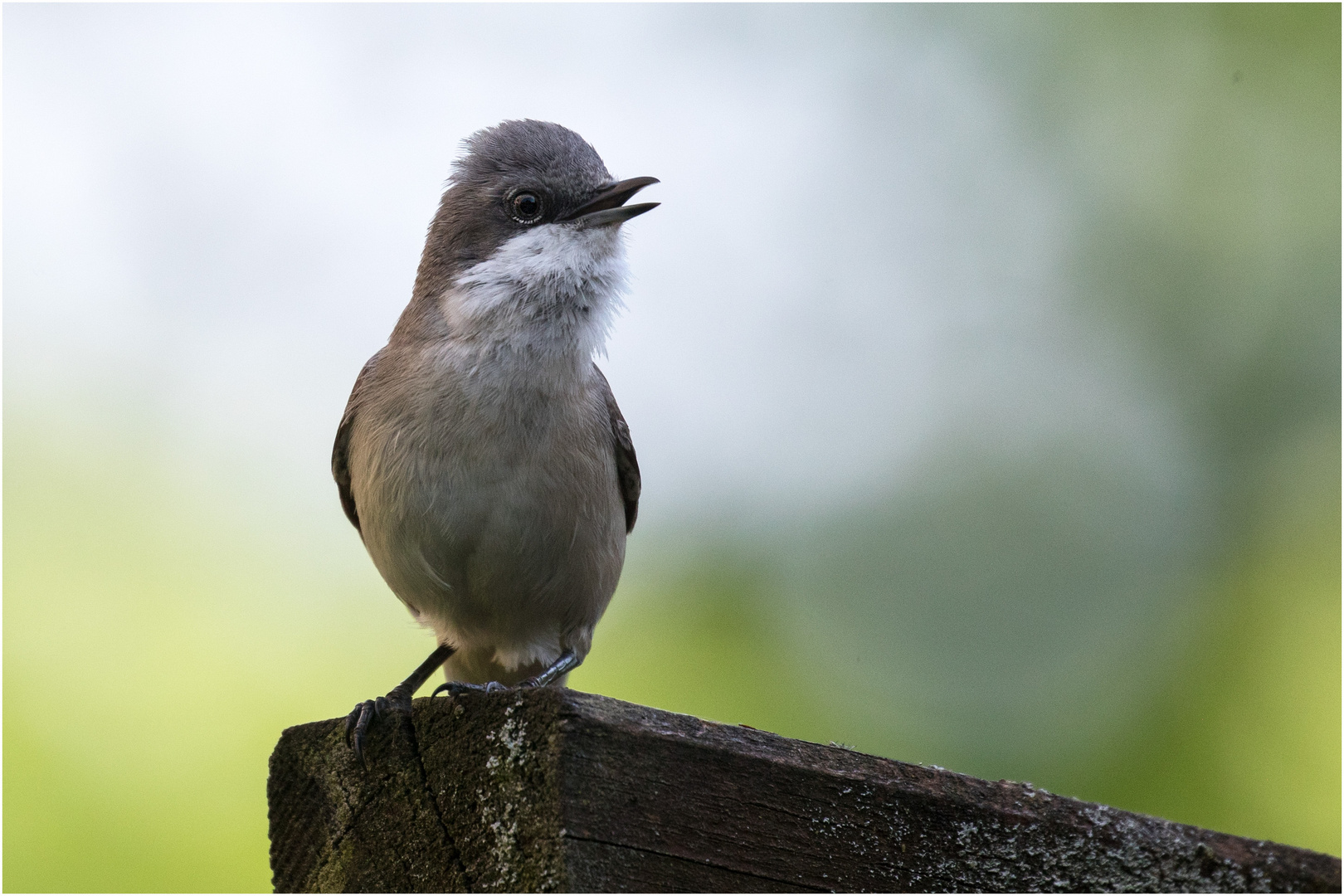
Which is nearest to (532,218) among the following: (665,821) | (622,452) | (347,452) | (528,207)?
(528,207)

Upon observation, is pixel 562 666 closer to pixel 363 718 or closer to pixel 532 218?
pixel 532 218

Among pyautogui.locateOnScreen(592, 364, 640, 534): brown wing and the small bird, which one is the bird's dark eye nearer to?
the small bird

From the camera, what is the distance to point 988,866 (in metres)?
2.87

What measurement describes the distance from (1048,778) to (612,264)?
16.1 ft

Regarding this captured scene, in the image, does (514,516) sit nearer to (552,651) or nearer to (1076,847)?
(552,651)

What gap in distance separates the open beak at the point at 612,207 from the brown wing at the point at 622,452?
62 cm

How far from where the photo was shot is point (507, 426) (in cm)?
453

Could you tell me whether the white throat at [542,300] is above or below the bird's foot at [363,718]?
above

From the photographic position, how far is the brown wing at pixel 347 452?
5309 mm

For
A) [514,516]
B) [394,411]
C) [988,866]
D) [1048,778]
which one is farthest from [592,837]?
[1048,778]

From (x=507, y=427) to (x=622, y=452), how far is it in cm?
88

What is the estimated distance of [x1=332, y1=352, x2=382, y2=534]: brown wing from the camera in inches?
209

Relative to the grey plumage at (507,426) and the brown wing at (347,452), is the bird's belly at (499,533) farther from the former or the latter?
the brown wing at (347,452)

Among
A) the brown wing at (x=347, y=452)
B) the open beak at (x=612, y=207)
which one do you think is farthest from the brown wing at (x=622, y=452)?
the brown wing at (x=347, y=452)
